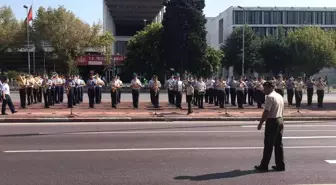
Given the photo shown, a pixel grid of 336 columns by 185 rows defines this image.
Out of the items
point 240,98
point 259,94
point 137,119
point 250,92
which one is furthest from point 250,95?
point 137,119

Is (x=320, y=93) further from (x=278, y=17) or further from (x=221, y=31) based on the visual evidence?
(x=221, y=31)

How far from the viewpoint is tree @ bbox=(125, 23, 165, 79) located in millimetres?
52000

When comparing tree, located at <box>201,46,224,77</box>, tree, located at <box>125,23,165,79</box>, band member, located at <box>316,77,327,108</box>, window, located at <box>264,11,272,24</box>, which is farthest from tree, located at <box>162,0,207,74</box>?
window, located at <box>264,11,272,24</box>

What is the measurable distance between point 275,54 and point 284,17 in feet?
107

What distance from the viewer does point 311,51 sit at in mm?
67188

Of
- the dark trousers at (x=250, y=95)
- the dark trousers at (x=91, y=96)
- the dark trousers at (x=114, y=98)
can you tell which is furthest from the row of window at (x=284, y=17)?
the dark trousers at (x=91, y=96)

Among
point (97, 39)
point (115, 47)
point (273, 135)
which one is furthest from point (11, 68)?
point (273, 135)

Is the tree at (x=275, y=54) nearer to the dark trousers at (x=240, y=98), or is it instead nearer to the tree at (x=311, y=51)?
the tree at (x=311, y=51)

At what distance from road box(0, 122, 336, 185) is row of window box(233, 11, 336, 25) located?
89038mm

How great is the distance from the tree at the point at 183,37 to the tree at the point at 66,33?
1369 centimetres

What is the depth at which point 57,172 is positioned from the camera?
8289 millimetres

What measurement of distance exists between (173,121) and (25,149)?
8.99 metres

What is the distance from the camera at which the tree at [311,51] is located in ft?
221

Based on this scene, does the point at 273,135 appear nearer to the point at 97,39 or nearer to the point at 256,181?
the point at 256,181
